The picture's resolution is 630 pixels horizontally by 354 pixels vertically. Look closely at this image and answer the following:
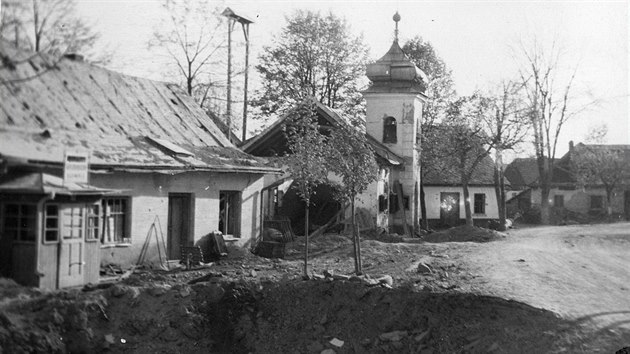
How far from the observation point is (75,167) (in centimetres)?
902

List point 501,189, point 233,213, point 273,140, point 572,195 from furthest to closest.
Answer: point 572,195 < point 501,189 < point 273,140 < point 233,213

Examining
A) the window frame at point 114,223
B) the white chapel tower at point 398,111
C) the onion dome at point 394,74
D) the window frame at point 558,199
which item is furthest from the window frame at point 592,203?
the window frame at point 114,223

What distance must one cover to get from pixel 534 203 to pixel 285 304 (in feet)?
92.0

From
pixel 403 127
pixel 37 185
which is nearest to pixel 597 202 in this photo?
pixel 403 127

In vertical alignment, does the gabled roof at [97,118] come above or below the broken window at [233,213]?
above

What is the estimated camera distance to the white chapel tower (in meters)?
24.8

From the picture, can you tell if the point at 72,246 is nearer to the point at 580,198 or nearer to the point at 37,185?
the point at 37,185

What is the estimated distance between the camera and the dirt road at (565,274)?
34.4 ft

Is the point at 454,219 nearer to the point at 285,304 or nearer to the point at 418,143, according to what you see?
the point at 418,143

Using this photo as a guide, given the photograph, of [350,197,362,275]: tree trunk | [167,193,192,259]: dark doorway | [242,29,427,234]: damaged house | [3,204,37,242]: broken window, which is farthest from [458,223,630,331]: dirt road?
[3,204,37,242]: broken window

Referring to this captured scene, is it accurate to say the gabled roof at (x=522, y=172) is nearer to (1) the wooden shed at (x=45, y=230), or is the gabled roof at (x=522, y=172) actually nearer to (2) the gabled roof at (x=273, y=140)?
(2) the gabled roof at (x=273, y=140)

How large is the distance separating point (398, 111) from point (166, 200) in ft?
44.1

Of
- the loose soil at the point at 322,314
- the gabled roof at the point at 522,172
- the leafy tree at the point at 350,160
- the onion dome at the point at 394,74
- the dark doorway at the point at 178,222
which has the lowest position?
the loose soil at the point at 322,314

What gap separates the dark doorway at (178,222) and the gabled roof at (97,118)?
32.5 inches
